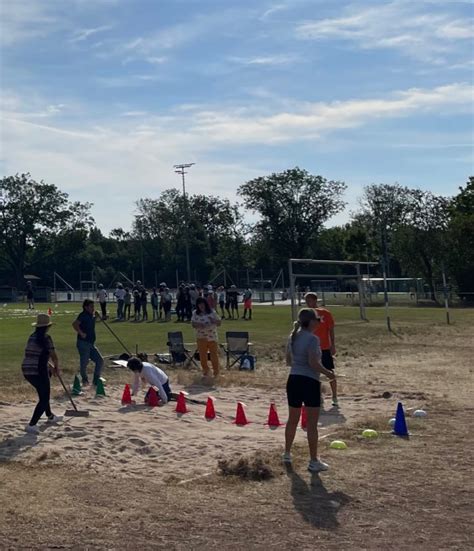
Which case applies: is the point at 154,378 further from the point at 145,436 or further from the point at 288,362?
the point at 288,362

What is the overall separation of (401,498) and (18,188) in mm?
94319

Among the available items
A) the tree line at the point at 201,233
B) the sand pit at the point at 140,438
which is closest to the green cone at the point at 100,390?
the sand pit at the point at 140,438

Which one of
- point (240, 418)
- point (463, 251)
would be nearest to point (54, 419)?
point (240, 418)

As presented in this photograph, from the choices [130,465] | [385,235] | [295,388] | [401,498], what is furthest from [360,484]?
[385,235]

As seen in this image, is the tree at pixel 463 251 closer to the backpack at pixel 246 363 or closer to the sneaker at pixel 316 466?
the backpack at pixel 246 363

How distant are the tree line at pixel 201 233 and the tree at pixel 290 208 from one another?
12 cm

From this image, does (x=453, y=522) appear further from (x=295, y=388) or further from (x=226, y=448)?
(x=226, y=448)

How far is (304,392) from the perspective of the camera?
9.02m

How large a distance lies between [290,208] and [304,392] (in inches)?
3795

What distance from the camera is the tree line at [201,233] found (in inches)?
3794

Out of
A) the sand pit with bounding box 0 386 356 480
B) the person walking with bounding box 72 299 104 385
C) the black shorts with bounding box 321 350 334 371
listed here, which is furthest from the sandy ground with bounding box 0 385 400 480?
the person walking with bounding box 72 299 104 385

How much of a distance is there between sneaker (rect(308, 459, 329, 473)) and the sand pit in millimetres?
1031

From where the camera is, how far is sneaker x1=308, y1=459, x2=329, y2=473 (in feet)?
28.8

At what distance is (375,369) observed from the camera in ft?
62.2
